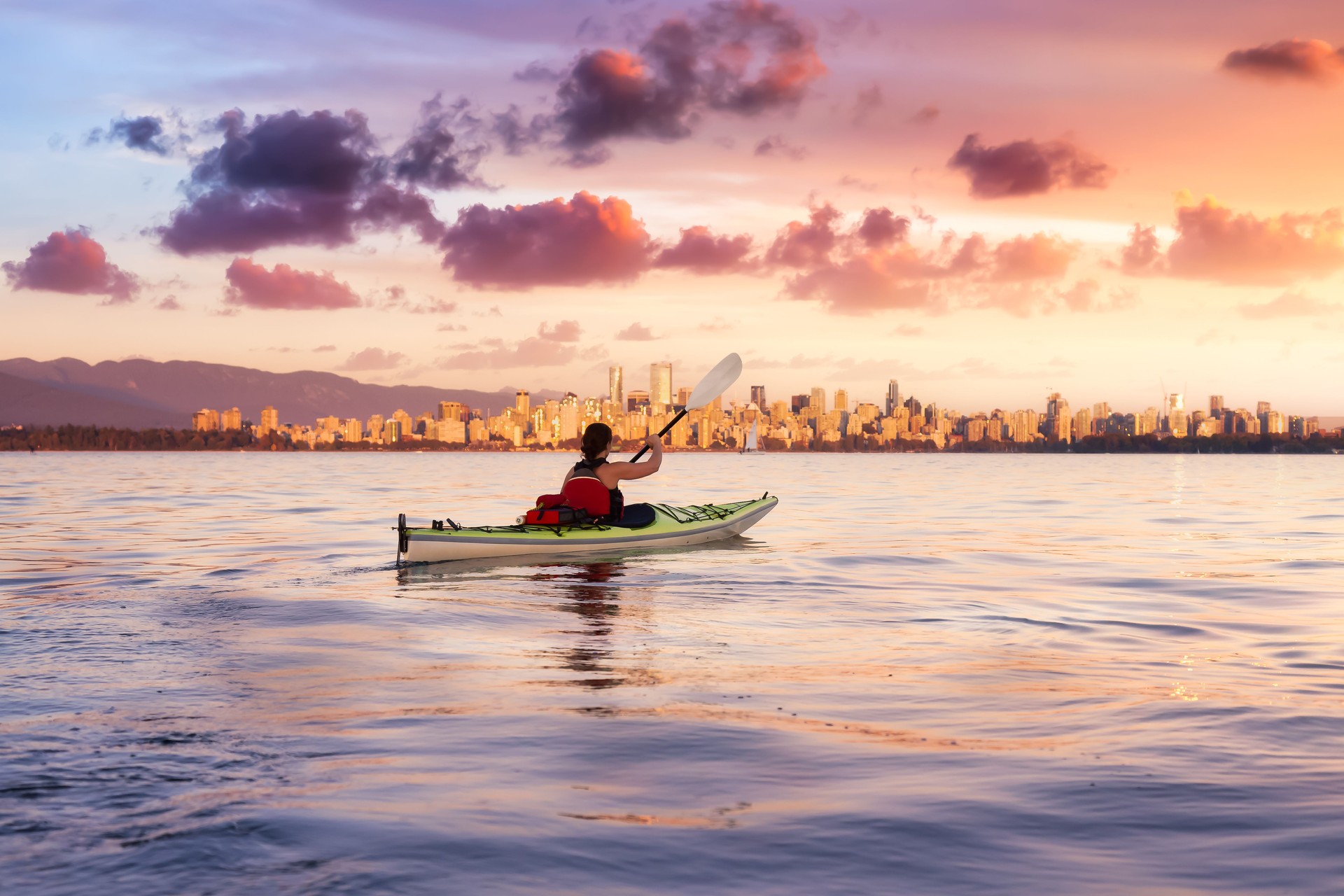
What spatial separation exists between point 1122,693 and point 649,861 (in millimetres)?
4649

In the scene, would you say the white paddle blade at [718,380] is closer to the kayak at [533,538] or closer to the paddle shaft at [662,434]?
the paddle shaft at [662,434]

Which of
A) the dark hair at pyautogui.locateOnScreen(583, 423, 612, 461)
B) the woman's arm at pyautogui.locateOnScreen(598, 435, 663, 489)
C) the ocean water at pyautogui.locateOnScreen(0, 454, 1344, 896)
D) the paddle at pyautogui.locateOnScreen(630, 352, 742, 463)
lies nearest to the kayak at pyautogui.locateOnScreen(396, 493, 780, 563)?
the ocean water at pyautogui.locateOnScreen(0, 454, 1344, 896)

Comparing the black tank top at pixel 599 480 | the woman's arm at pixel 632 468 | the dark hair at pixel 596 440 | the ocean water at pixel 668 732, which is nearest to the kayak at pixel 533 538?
the black tank top at pixel 599 480

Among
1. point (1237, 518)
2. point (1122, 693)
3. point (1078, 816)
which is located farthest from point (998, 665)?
point (1237, 518)

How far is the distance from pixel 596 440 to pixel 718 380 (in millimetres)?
8089

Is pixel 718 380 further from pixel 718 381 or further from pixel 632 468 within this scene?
pixel 632 468

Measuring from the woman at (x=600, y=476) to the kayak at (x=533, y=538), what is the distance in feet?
0.91

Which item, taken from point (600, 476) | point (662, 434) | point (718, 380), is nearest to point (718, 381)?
point (718, 380)

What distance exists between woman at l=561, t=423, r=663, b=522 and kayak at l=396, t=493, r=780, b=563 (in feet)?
0.91

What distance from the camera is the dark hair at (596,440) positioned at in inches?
615

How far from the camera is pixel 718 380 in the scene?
23.6m

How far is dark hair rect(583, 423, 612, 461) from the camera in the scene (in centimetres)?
1562

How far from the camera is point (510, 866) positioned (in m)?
4.54

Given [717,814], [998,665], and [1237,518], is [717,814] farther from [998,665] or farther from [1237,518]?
[1237,518]
